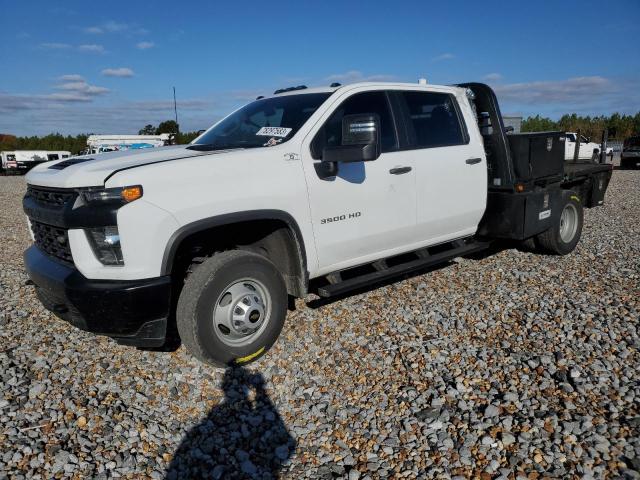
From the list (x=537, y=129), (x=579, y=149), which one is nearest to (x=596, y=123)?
(x=537, y=129)

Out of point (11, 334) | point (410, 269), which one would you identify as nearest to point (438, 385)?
point (410, 269)

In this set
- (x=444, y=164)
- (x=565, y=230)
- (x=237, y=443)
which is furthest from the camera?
(x=565, y=230)

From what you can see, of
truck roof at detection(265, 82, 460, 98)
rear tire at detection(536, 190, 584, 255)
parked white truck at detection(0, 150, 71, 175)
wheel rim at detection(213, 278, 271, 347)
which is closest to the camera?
wheel rim at detection(213, 278, 271, 347)

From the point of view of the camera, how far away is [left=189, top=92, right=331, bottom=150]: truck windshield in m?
3.99

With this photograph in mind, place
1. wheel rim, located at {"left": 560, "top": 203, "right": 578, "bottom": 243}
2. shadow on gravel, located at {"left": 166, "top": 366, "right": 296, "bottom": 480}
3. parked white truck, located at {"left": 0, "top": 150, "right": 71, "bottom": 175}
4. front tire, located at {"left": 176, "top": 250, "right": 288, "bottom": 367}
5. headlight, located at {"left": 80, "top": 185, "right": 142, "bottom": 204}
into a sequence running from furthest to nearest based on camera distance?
parked white truck, located at {"left": 0, "top": 150, "right": 71, "bottom": 175}, wheel rim, located at {"left": 560, "top": 203, "right": 578, "bottom": 243}, front tire, located at {"left": 176, "top": 250, "right": 288, "bottom": 367}, headlight, located at {"left": 80, "top": 185, "right": 142, "bottom": 204}, shadow on gravel, located at {"left": 166, "top": 366, "right": 296, "bottom": 480}

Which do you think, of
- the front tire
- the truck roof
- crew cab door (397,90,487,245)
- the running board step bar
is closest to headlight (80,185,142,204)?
the front tire

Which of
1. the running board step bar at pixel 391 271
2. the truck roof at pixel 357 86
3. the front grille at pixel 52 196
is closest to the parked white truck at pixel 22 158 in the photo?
the truck roof at pixel 357 86

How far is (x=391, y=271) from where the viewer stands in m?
4.49

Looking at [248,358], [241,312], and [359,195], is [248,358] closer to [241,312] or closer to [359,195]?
[241,312]

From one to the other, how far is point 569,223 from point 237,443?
558cm

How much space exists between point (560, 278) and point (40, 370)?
5.09 m

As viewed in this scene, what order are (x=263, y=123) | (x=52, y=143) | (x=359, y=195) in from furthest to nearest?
(x=52, y=143)
(x=263, y=123)
(x=359, y=195)

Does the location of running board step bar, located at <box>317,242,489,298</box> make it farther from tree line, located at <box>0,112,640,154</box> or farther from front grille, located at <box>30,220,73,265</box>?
tree line, located at <box>0,112,640,154</box>

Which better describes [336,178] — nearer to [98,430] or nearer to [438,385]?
[438,385]
